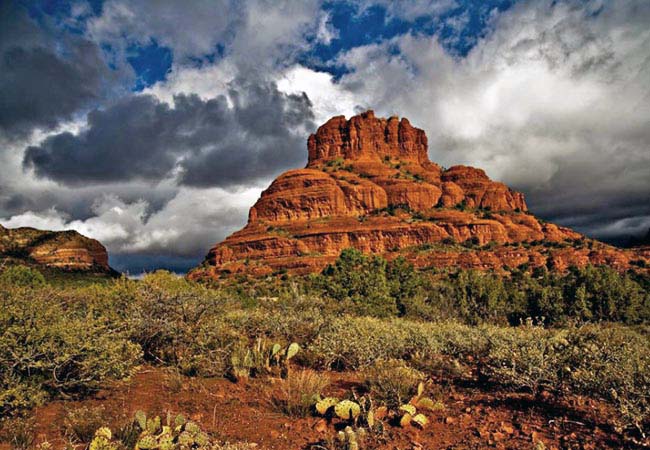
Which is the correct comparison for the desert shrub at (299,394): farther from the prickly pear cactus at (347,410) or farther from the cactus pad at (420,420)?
the cactus pad at (420,420)

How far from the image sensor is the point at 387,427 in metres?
6.19

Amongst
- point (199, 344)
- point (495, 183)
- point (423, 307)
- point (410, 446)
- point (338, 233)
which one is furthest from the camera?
point (495, 183)

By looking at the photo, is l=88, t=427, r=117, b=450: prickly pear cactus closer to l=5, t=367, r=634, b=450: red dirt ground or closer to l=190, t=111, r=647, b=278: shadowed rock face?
l=5, t=367, r=634, b=450: red dirt ground

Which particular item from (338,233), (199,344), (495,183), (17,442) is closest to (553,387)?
(199,344)

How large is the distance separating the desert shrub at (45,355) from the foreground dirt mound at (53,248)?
8894 cm

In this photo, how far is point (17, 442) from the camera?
207 inches

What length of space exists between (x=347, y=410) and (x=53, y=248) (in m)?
113

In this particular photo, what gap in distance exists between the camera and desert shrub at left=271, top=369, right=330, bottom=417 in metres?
6.84

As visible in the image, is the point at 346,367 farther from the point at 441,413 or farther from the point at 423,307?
the point at 423,307

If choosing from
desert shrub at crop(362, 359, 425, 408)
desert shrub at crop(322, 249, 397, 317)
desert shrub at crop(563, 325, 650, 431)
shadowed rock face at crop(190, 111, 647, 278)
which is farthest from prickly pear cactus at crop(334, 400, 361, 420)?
shadowed rock face at crop(190, 111, 647, 278)

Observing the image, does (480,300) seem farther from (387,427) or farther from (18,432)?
(18,432)

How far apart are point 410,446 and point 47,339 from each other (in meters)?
5.76

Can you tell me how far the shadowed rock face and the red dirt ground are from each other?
224ft

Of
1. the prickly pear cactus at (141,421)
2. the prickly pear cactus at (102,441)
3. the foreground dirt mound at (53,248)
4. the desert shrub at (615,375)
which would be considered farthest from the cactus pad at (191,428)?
the foreground dirt mound at (53,248)
